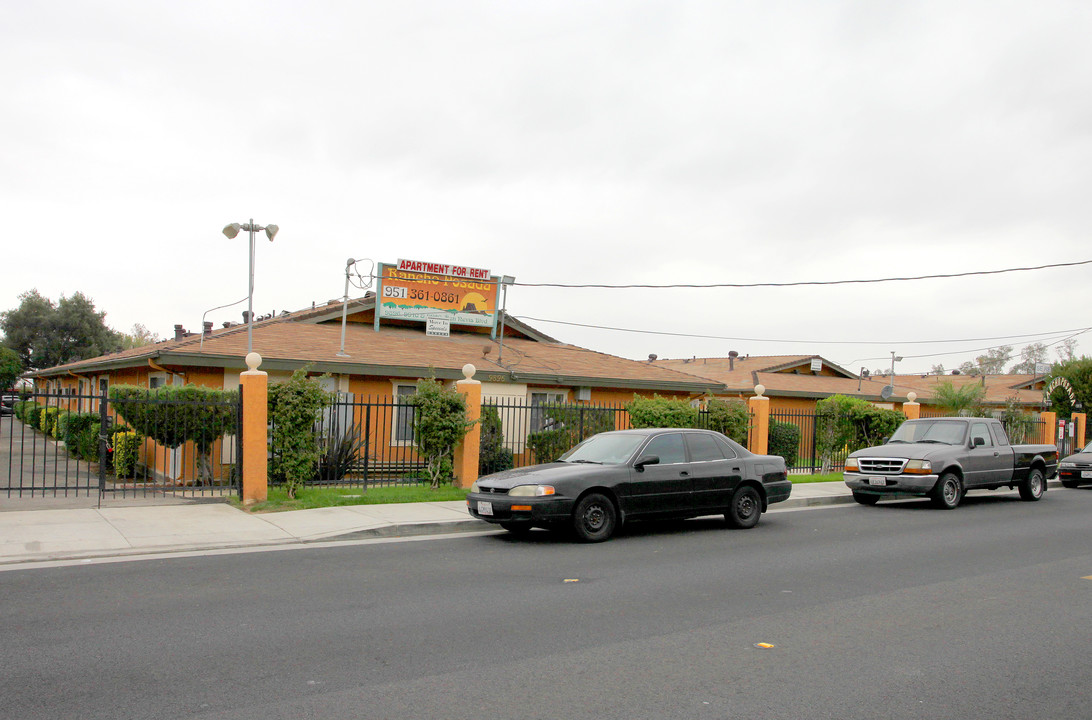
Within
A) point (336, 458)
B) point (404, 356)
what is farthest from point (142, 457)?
point (336, 458)

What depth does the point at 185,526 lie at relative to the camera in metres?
10.8

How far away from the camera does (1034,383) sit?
146 feet

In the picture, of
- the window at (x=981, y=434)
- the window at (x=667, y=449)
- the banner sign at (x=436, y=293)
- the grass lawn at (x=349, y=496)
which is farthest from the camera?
the banner sign at (x=436, y=293)

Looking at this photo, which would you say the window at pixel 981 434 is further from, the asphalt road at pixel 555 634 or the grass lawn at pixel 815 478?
the asphalt road at pixel 555 634

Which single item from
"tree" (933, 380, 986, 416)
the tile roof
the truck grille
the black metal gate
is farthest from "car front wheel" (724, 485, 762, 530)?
"tree" (933, 380, 986, 416)

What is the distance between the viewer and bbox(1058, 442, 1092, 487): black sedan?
20.5 m

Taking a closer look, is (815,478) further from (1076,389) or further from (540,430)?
(1076,389)

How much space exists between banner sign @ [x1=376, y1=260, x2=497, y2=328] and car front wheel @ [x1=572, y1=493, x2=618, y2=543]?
44.2 feet

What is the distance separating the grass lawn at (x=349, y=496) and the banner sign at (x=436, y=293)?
889 centimetres

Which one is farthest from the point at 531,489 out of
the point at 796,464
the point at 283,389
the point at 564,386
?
the point at 796,464

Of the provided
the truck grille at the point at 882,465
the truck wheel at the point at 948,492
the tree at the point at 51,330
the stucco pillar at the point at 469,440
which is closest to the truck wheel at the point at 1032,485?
the truck wheel at the point at 948,492

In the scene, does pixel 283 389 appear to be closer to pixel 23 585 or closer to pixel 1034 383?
pixel 23 585

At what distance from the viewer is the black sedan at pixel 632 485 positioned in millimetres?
10227

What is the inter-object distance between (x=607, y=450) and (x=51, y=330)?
170 ft
